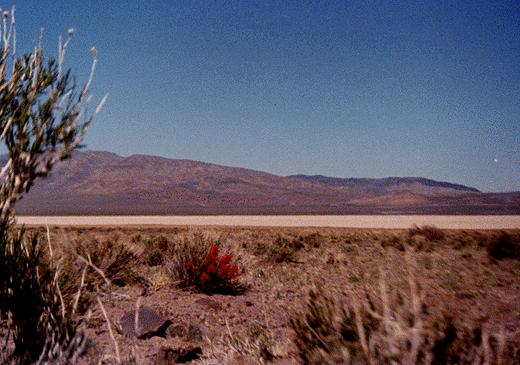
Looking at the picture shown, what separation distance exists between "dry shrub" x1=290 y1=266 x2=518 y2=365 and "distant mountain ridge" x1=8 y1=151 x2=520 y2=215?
99595 millimetres

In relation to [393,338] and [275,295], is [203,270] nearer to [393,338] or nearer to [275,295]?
[275,295]

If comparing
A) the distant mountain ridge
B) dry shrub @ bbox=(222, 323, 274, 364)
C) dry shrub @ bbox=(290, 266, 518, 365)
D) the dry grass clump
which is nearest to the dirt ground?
dry shrub @ bbox=(222, 323, 274, 364)

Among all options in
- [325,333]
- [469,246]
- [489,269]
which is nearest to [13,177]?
[325,333]

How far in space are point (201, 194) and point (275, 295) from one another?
128706mm

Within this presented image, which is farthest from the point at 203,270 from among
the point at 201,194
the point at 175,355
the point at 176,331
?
the point at 201,194

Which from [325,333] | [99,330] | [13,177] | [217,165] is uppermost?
[217,165]

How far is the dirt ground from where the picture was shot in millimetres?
4754

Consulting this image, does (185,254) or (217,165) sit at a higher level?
(217,165)

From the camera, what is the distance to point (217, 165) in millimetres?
191125

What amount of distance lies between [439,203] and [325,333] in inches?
5275

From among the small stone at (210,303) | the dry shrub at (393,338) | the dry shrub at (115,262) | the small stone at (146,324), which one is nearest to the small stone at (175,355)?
the small stone at (146,324)

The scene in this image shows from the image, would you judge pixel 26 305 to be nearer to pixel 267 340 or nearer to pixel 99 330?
pixel 99 330

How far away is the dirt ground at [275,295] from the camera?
475 centimetres

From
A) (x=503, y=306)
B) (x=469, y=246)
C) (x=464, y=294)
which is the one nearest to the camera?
(x=503, y=306)
